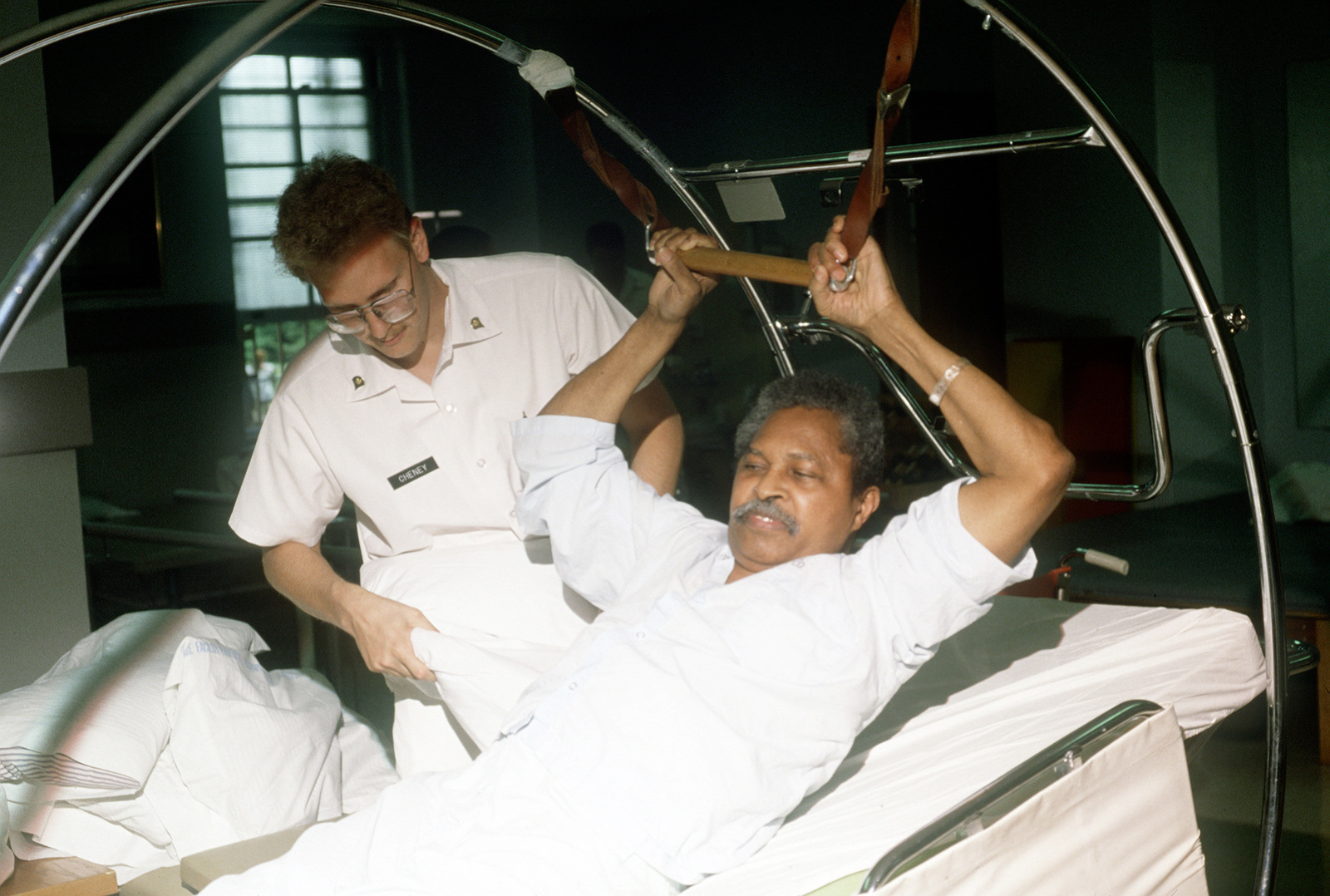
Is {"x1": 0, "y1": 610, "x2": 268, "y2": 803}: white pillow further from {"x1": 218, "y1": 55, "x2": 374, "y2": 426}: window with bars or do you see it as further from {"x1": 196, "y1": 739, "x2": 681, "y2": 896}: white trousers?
{"x1": 218, "y1": 55, "x2": 374, "y2": 426}: window with bars

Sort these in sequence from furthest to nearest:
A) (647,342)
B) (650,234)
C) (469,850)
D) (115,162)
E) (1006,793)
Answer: (650,234) → (647,342) → (469,850) → (1006,793) → (115,162)

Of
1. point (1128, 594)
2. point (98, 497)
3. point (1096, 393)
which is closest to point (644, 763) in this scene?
point (1128, 594)

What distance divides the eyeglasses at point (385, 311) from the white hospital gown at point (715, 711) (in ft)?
2.34

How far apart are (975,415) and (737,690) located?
561mm

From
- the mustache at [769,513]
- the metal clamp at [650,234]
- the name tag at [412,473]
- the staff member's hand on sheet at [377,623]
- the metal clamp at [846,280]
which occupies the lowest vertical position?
the staff member's hand on sheet at [377,623]

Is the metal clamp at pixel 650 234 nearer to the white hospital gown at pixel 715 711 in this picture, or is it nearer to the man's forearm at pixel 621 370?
the man's forearm at pixel 621 370

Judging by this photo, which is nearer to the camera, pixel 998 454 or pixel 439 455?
pixel 998 454

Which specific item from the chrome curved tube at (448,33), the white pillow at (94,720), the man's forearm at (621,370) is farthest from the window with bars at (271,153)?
the man's forearm at (621,370)

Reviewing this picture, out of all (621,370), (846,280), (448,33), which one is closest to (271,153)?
(448,33)

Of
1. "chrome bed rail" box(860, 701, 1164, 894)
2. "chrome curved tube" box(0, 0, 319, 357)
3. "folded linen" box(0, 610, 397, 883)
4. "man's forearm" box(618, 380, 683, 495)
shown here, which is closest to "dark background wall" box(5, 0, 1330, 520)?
"man's forearm" box(618, 380, 683, 495)

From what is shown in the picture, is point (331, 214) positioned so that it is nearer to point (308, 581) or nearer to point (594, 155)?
point (594, 155)

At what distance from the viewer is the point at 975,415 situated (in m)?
1.89

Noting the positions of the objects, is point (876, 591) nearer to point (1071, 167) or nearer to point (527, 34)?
point (1071, 167)

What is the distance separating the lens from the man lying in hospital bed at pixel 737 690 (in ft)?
6.06
